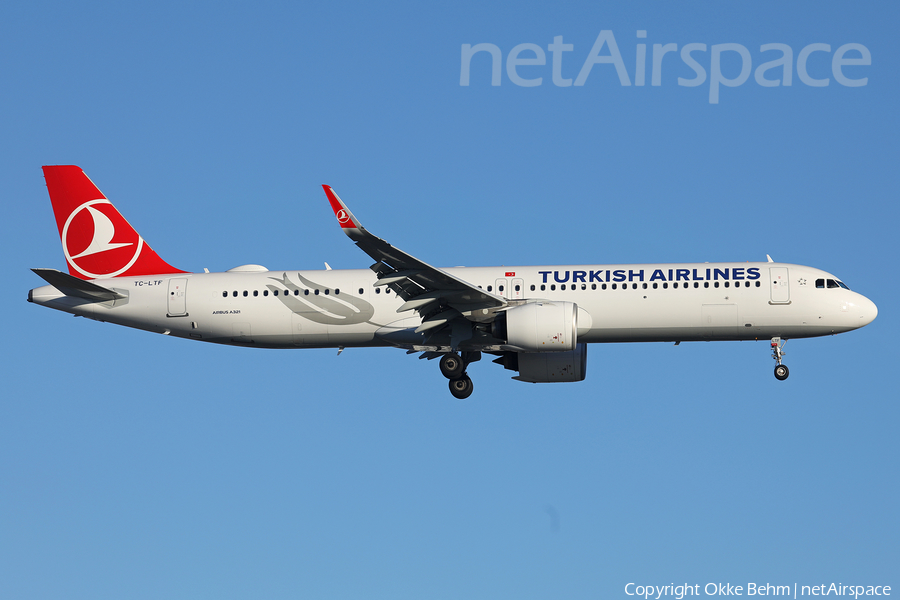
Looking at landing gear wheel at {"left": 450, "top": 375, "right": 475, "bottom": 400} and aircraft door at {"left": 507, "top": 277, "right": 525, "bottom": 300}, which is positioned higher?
aircraft door at {"left": 507, "top": 277, "right": 525, "bottom": 300}

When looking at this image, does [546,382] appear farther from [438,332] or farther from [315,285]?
[315,285]

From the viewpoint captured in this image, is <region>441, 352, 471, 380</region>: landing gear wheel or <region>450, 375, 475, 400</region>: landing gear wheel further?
<region>450, 375, 475, 400</region>: landing gear wheel

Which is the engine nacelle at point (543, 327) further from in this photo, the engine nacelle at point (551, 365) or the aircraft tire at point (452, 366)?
the engine nacelle at point (551, 365)

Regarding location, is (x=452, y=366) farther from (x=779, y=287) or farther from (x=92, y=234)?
(x=92, y=234)

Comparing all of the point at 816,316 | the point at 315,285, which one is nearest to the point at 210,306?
the point at 315,285

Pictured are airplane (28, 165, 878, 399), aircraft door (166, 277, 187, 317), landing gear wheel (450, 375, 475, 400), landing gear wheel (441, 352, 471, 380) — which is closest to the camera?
airplane (28, 165, 878, 399)

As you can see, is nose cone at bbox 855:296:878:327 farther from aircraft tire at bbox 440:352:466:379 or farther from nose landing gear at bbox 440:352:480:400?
aircraft tire at bbox 440:352:466:379

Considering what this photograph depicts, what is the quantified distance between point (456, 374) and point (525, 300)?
3.91 meters

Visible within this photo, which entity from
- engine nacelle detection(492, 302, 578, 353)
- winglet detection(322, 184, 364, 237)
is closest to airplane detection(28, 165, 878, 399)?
engine nacelle detection(492, 302, 578, 353)

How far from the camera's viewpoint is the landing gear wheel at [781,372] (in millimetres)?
38406

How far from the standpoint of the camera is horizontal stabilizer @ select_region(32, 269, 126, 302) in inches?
1500

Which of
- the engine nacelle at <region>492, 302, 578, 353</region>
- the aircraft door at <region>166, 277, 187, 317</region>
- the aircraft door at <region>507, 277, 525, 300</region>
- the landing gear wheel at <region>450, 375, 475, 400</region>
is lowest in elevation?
the landing gear wheel at <region>450, 375, 475, 400</region>

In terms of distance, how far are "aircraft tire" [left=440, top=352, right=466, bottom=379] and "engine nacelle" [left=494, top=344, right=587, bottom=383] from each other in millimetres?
2703

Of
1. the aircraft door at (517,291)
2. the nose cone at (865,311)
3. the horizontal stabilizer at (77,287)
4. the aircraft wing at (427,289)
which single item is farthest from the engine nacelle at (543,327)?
the horizontal stabilizer at (77,287)
